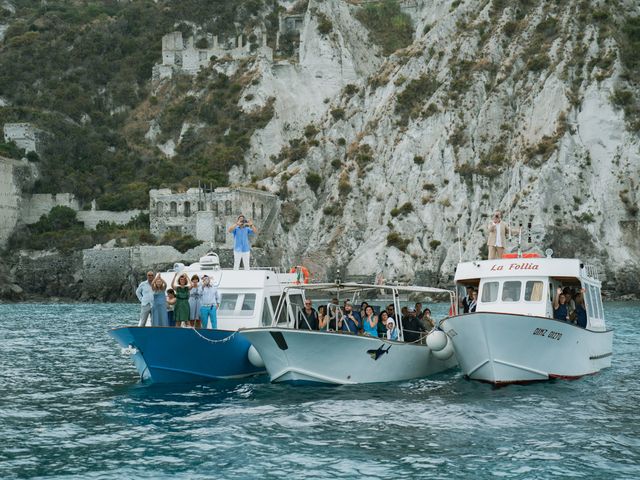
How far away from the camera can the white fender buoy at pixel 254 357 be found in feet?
90.0

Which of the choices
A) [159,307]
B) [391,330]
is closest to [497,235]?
[391,330]

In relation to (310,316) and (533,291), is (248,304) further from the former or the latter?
(533,291)

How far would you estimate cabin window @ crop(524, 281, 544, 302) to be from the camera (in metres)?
26.6

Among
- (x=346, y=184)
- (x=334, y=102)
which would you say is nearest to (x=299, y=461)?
(x=346, y=184)

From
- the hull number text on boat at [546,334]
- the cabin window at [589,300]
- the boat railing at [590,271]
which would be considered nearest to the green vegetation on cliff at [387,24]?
the boat railing at [590,271]

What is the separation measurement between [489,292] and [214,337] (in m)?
7.69

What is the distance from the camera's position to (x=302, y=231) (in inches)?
3644

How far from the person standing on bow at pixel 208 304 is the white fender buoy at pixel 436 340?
19.6 ft

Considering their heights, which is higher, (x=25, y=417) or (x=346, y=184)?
(x=346, y=184)

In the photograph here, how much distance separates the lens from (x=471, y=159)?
279 ft

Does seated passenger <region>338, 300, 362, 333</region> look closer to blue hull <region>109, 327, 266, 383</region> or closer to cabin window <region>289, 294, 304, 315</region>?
cabin window <region>289, 294, 304, 315</region>

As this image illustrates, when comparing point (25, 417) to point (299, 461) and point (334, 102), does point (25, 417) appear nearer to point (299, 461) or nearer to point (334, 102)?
point (299, 461)

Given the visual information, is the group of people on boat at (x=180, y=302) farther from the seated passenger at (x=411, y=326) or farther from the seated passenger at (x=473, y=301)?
the seated passenger at (x=473, y=301)

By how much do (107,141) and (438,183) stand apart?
47.5 m
